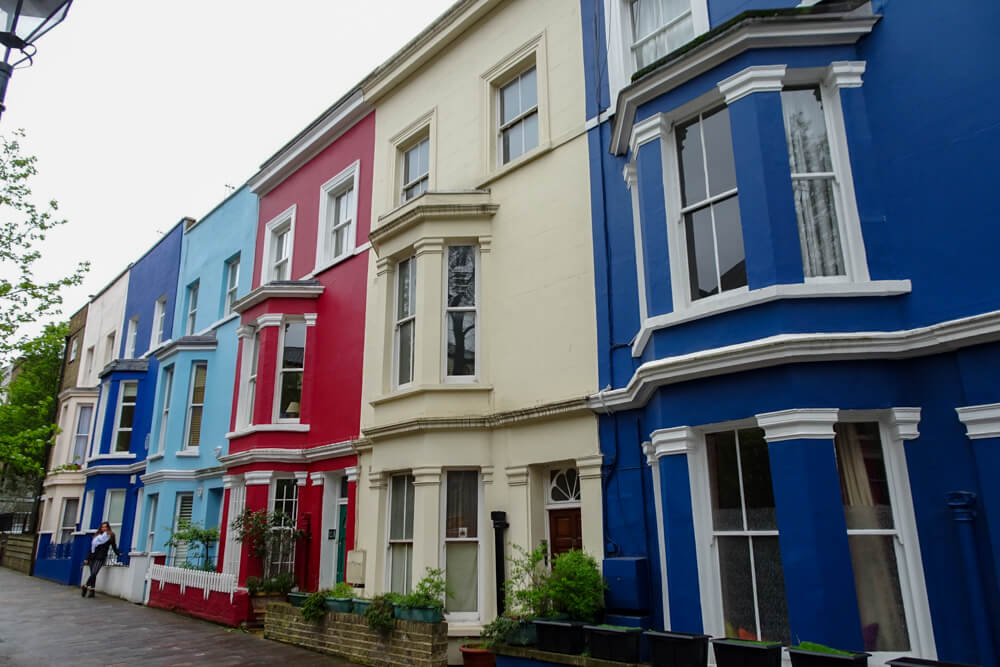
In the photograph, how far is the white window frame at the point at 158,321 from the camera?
898 inches

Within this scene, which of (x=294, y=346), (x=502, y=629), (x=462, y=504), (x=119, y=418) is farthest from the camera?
(x=119, y=418)

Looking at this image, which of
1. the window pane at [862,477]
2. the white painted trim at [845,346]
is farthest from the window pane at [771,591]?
the white painted trim at [845,346]

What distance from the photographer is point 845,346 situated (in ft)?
21.6

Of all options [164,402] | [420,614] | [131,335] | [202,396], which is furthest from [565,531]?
[131,335]

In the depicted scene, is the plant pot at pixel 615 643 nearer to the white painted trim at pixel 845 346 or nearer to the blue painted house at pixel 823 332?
the blue painted house at pixel 823 332

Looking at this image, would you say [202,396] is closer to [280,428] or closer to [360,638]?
[280,428]

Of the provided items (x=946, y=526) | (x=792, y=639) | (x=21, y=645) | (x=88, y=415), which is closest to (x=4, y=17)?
(x=792, y=639)

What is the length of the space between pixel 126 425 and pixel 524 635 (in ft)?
61.7

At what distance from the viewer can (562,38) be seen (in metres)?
11.3

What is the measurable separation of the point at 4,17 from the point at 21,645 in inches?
423

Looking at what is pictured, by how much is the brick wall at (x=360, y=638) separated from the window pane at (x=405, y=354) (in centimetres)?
382

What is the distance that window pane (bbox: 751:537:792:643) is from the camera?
666cm

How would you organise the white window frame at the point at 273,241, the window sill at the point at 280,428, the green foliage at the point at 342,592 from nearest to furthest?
the green foliage at the point at 342,592
the window sill at the point at 280,428
the white window frame at the point at 273,241

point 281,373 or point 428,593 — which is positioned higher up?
point 281,373
